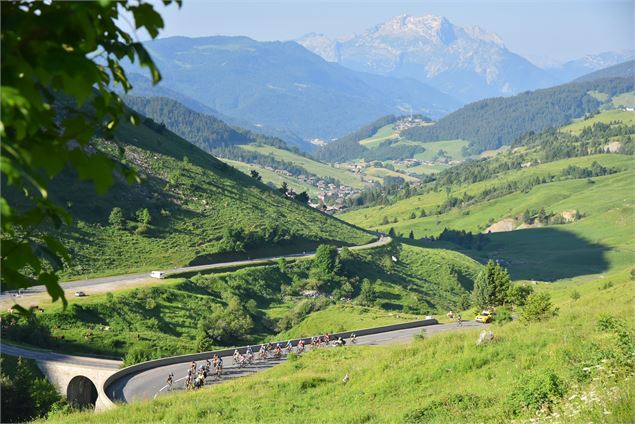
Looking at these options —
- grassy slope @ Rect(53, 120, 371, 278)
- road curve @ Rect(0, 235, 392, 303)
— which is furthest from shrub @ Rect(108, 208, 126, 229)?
road curve @ Rect(0, 235, 392, 303)

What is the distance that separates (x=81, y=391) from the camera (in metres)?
45.5

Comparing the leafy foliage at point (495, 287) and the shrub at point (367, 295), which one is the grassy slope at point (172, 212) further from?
the leafy foliage at point (495, 287)

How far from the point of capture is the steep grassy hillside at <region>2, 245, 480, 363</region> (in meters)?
56.8

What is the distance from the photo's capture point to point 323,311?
78062 mm

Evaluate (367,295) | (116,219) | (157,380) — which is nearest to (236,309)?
(367,295)

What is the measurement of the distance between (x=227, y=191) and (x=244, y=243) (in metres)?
23.2

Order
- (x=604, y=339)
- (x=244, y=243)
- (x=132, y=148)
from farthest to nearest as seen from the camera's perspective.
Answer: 1. (x=132, y=148)
2. (x=244, y=243)
3. (x=604, y=339)

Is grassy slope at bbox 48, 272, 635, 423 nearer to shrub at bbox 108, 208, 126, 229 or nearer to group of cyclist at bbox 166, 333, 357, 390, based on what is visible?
group of cyclist at bbox 166, 333, 357, 390

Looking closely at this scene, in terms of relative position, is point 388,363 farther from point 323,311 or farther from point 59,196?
point 59,196

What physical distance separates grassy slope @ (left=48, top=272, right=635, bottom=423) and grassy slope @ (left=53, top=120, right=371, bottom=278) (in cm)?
5238

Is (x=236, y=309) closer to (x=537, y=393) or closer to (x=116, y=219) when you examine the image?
(x=116, y=219)

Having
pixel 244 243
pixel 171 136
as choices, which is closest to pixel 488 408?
pixel 244 243

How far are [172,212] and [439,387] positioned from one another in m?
89.7

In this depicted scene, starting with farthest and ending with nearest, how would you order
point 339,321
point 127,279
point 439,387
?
point 127,279
point 339,321
point 439,387
